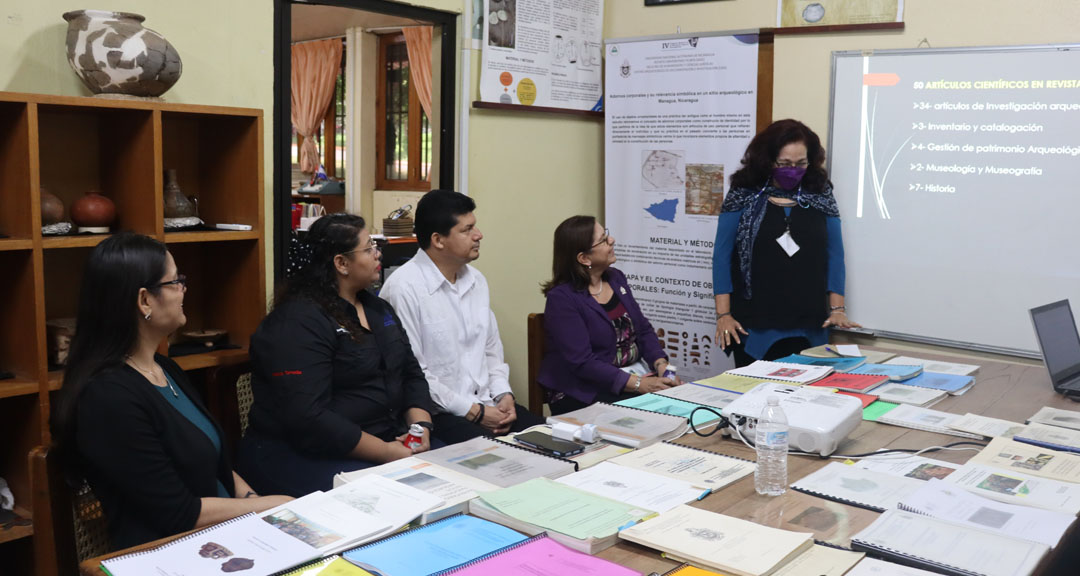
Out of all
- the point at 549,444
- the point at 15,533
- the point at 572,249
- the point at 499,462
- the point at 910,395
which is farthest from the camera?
the point at 572,249

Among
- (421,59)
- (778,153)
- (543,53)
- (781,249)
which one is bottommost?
(781,249)

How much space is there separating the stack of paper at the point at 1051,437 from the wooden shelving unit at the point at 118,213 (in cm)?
226

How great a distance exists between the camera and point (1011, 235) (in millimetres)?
3578

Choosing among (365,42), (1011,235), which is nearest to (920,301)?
(1011,235)

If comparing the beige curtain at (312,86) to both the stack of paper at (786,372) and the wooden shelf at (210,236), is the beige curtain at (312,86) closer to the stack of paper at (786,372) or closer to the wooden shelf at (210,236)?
the wooden shelf at (210,236)

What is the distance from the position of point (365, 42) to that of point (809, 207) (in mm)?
5658

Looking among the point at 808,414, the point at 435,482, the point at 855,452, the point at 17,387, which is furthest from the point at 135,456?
the point at 855,452

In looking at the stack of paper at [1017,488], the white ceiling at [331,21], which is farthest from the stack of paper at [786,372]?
the white ceiling at [331,21]

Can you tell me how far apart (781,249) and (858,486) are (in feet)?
6.18

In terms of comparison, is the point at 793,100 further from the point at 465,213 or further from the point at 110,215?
the point at 110,215

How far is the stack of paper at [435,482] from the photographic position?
5.59 feet

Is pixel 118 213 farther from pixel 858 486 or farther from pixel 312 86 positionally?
pixel 312 86

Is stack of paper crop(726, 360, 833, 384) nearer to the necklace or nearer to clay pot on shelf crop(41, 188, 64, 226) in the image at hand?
the necklace

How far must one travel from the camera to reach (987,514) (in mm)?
1696
